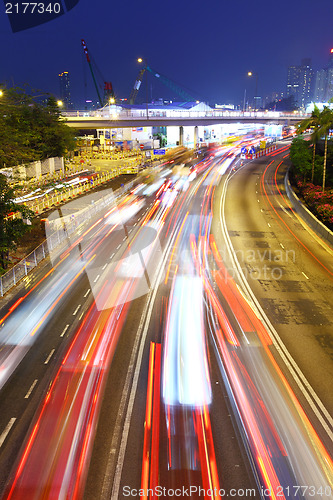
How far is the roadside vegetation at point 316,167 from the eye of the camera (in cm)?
3506

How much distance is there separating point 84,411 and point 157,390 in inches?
92.5

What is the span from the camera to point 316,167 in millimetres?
45812

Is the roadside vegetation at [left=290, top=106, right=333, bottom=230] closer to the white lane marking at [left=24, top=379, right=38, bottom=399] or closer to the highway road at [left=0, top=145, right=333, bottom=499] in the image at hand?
the highway road at [left=0, top=145, right=333, bottom=499]

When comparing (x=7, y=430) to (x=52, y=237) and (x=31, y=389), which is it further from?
(x=52, y=237)

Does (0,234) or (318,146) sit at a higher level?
(318,146)

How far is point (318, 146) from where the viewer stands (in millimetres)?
51906

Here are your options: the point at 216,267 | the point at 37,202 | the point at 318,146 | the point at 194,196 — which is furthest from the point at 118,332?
the point at 318,146

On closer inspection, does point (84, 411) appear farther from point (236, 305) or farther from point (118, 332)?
point (236, 305)

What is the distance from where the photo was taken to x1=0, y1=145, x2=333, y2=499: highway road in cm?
920

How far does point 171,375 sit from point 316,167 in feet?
133

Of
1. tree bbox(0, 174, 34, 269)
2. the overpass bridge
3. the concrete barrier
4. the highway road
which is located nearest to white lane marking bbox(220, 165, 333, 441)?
the highway road

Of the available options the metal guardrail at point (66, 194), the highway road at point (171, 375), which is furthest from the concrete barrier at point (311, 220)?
the metal guardrail at point (66, 194)

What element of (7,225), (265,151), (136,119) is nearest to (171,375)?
(7,225)

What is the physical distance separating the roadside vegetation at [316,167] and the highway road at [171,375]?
10.5 metres
